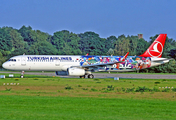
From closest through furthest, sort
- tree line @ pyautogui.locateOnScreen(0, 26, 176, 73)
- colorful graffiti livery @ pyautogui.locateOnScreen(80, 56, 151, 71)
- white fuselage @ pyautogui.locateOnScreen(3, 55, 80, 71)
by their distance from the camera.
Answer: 1. white fuselage @ pyautogui.locateOnScreen(3, 55, 80, 71)
2. colorful graffiti livery @ pyautogui.locateOnScreen(80, 56, 151, 71)
3. tree line @ pyautogui.locateOnScreen(0, 26, 176, 73)

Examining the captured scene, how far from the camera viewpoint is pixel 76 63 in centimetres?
4641

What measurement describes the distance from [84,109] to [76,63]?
94.1ft

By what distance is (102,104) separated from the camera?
→ 19.9m

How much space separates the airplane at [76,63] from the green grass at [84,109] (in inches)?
910

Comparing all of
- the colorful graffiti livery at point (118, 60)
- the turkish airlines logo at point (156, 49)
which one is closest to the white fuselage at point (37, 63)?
the colorful graffiti livery at point (118, 60)

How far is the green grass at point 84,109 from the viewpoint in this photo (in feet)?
51.5

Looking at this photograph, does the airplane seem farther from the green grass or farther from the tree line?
the tree line

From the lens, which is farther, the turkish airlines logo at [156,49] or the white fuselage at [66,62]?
the turkish airlines logo at [156,49]

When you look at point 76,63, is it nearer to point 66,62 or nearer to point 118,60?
point 66,62

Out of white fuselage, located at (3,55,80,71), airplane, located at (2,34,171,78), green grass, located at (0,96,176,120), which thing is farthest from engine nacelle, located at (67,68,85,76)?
green grass, located at (0,96,176,120)

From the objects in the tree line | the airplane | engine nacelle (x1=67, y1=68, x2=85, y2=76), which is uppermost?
the tree line

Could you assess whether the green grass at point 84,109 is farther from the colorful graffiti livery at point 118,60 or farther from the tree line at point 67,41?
the tree line at point 67,41

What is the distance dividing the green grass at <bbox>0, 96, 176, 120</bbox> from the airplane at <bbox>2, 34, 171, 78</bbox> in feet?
75.8

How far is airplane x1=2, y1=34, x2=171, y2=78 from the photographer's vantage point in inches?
1754
